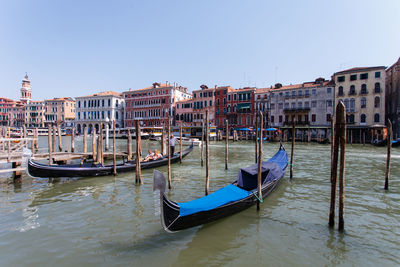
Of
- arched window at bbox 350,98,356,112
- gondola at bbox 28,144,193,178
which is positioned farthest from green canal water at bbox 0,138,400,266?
arched window at bbox 350,98,356,112

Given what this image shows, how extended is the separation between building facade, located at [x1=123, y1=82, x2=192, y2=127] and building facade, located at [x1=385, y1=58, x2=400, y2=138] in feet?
107

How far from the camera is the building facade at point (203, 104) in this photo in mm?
40062

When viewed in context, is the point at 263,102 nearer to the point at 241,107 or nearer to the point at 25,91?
the point at 241,107

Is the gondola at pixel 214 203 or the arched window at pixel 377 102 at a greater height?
the arched window at pixel 377 102

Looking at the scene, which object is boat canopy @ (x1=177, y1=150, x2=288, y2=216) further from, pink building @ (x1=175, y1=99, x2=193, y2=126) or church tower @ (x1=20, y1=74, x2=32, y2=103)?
church tower @ (x1=20, y1=74, x2=32, y2=103)

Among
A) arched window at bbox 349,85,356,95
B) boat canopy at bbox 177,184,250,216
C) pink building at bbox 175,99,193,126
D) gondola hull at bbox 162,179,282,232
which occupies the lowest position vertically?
gondola hull at bbox 162,179,282,232

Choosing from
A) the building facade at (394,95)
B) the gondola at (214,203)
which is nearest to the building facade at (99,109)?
the gondola at (214,203)

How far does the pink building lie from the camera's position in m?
41.9

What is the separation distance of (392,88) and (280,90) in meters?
13.5

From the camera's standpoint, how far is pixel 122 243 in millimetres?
4211

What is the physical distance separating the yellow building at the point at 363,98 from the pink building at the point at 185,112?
75.2ft

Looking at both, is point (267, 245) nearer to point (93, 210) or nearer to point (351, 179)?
point (93, 210)

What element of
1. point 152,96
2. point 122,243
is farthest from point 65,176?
point 152,96

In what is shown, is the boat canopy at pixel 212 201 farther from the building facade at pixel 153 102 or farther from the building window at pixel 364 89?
the building facade at pixel 153 102
